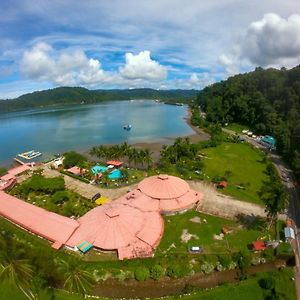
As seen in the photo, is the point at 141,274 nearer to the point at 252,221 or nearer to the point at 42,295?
the point at 42,295

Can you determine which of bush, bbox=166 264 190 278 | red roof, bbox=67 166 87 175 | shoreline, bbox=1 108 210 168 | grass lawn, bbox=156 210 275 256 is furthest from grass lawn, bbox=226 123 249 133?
bush, bbox=166 264 190 278

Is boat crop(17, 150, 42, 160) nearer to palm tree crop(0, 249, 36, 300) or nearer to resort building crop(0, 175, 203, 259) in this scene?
resort building crop(0, 175, 203, 259)

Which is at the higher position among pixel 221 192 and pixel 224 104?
pixel 224 104

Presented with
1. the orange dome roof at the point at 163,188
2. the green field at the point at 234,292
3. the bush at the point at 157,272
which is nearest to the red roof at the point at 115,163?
the orange dome roof at the point at 163,188

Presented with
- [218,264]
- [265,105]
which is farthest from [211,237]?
[265,105]

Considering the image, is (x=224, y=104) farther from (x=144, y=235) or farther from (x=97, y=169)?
(x=144, y=235)

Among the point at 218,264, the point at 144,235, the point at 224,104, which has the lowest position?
the point at 218,264
